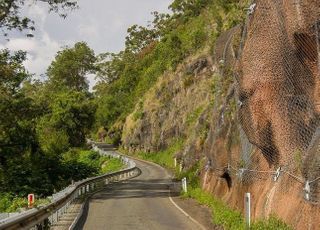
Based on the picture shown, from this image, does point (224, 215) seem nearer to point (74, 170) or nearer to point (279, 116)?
point (279, 116)

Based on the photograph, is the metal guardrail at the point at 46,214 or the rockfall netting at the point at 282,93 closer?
the metal guardrail at the point at 46,214

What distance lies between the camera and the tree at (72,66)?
115000 mm

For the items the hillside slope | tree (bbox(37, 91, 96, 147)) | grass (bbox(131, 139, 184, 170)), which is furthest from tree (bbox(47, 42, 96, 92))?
the hillside slope

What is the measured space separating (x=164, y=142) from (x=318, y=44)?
56.8 metres

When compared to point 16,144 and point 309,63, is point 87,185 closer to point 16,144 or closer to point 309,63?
point 16,144

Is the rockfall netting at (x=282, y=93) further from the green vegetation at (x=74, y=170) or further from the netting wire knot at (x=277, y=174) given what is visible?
the green vegetation at (x=74, y=170)

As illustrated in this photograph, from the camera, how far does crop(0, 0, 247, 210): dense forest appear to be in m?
31.6

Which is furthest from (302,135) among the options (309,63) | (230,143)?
(230,143)

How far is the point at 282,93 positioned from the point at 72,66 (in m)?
104

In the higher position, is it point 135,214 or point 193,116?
point 193,116

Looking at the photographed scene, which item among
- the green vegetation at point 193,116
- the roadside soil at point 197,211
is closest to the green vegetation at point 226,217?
the roadside soil at point 197,211

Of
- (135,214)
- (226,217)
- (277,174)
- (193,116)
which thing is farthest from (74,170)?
(277,174)

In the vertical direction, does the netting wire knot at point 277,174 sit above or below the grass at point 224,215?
above

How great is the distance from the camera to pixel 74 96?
Answer: 281 feet
